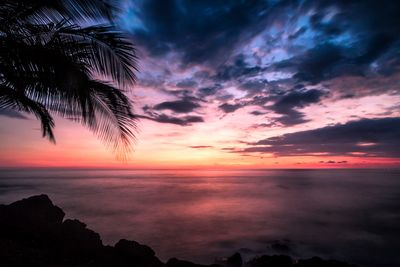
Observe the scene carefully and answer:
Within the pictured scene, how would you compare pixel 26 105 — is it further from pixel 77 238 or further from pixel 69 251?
pixel 77 238

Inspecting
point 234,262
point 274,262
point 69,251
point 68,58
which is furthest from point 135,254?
point 68,58

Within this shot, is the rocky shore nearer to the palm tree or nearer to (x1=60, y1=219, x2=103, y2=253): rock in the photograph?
(x1=60, y1=219, x2=103, y2=253): rock

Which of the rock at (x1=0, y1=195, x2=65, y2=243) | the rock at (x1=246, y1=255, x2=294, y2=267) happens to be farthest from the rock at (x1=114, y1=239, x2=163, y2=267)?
the rock at (x1=246, y1=255, x2=294, y2=267)

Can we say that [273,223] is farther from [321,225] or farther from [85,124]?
[85,124]

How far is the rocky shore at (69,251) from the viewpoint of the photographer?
7574mm

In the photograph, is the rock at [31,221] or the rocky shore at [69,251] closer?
the rocky shore at [69,251]

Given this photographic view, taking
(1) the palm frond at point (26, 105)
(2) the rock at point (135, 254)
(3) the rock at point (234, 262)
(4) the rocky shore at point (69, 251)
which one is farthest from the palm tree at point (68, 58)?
(3) the rock at point (234, 262)

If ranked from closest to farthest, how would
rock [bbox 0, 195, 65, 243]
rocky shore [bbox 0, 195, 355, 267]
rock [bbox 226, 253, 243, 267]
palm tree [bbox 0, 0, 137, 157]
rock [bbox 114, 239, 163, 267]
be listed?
palm tree [bbox 0, 0, 137, 157]
rocky shore [bbox 0, 195, 355, 267]
rock [bbox 0, 195, 65, 243]
rock [bbox 114, 239, 163, 267]
rock [bbox 226, 253, 243, 267]

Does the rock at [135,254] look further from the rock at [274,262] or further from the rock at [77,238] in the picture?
the rock at [274,262]

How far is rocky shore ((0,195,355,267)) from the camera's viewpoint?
757cm

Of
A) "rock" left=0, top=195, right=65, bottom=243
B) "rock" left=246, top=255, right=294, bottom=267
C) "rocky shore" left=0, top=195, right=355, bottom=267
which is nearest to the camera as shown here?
"rocky shore" left=0, top=195, right=355, bottom=267

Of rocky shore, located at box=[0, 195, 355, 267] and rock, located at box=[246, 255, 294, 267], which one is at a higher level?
rocky shore, located at box=[0, 195, 355, 267]

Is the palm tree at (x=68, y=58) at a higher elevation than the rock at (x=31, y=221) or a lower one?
higher

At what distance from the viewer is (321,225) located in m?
24.6
